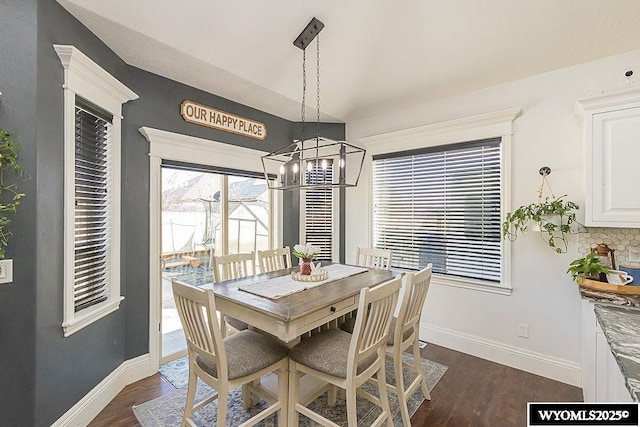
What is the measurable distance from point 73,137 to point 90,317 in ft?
4.06

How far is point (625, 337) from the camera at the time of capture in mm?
1382

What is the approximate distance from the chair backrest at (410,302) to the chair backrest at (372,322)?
0.11 meters

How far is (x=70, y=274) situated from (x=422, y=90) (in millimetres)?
3411

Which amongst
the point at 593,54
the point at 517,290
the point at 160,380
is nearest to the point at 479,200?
the point at 517,290

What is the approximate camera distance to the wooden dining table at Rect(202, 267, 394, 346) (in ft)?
5.33

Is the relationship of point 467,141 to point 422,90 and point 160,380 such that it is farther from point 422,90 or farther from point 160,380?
point 160,380

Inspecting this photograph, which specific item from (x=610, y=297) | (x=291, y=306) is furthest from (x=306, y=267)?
(x=610, y=297)

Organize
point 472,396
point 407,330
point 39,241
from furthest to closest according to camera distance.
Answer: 1. point 472,396
2. point 407,330
3. point 39,241

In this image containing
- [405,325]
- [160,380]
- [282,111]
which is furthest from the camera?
[282,111]

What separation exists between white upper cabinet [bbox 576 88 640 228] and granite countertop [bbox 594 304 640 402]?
67cm

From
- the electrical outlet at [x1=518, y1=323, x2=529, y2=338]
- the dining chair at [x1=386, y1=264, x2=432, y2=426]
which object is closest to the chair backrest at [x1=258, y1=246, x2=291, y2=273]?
the dining chair at [x1=386, y1=264, x2=432, y2=426]

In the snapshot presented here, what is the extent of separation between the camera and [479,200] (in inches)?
118

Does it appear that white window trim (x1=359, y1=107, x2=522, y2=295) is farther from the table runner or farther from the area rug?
the table runner

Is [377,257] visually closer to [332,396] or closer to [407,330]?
[407,330]
